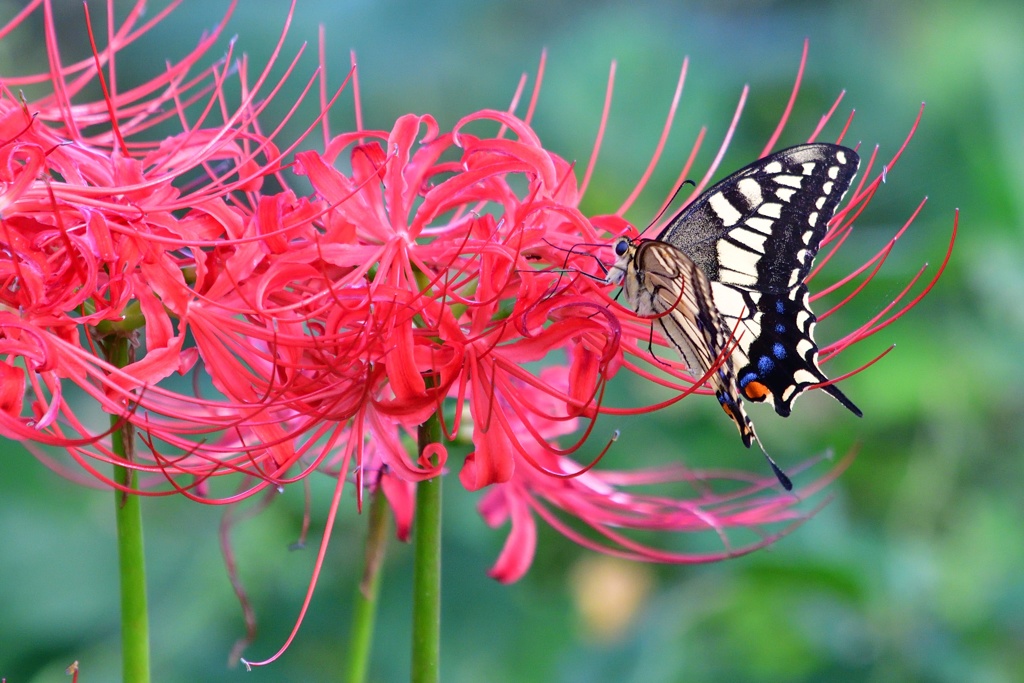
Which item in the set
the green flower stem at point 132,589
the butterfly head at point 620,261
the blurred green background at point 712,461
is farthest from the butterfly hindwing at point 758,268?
the blurred green background at point 712,461

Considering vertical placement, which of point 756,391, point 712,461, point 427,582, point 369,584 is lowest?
point 712,461

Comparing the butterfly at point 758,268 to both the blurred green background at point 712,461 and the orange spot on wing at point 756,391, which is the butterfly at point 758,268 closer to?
the orange spot on wing at point 756,391

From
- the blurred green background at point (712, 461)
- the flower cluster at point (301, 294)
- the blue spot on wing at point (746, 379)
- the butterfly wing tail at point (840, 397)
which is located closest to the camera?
the flower cluster at point (301, 294)

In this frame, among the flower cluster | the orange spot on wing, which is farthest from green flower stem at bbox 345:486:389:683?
the orange spot on wing

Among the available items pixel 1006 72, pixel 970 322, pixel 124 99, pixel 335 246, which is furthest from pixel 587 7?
pixel 335 246

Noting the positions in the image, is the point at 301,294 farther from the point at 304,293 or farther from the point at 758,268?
the point at 758,268

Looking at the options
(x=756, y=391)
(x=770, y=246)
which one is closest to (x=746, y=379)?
(x=756, y=391)

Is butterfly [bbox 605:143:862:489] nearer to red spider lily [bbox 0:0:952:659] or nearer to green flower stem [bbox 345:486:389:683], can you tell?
red spider lily [bbox 0:0:952:659]
